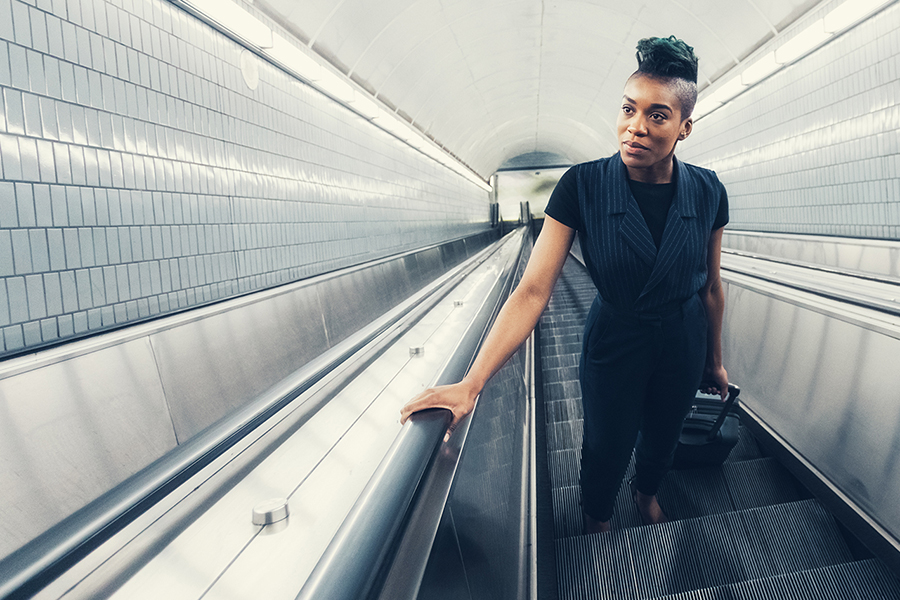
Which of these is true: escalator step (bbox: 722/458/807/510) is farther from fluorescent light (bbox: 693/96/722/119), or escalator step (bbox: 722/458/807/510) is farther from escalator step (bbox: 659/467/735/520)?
fluorescent light (bbox: 693/96/722/119)

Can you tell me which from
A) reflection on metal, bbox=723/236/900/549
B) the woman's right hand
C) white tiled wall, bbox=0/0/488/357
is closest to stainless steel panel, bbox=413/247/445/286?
white tiled wall, bbox=0/0/488/357

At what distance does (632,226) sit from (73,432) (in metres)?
2.55

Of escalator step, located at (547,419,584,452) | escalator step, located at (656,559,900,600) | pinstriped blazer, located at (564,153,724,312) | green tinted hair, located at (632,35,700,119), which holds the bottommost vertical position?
escalator step, located at (547,419,584,452)

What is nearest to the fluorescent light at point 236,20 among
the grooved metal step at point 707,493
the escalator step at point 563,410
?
the escalator step at point 563,410

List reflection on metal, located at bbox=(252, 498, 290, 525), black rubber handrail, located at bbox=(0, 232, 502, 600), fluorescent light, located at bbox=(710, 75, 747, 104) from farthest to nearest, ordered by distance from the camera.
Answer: fluorescent light, located at bbox=(710, 75, 747, 104) → reflection on metal, located at bbox=(252, 498, 290, 525) → black rubber handrail, located at bbox=(0, 232, 502, 600)

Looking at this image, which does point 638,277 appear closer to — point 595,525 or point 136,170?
point 595,525

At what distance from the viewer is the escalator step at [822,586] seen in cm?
189

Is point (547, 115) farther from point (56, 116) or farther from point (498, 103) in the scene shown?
point (56, 116)

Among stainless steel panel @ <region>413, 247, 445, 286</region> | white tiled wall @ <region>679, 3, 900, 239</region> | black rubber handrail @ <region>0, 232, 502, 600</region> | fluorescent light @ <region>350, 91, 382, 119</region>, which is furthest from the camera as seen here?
stainless steel panel @ <region>413, 247, 445, 286</region>

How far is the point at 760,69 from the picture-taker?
8.04m

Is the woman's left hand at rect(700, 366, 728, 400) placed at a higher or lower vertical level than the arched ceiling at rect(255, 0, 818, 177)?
lower

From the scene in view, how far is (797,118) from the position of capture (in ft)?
26.0

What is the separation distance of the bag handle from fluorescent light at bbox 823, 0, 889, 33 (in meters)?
5.28

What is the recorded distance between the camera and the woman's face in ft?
5.40
